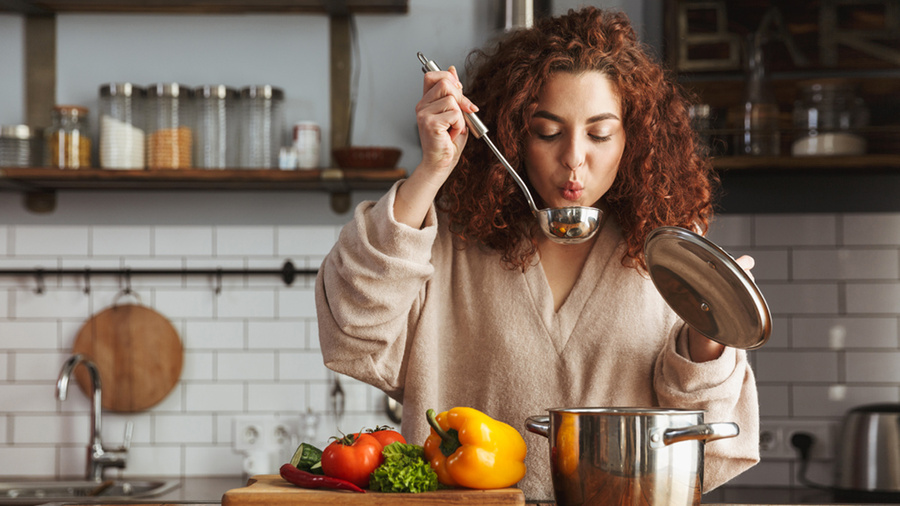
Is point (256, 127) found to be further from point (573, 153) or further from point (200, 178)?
point (573, 153)

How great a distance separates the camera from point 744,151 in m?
2.33

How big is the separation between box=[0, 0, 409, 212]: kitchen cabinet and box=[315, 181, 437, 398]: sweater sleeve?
1.33 metres

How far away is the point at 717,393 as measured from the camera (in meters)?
1.09

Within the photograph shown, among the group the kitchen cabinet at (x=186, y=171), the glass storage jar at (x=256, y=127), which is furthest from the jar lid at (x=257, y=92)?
the kitchen cabinet at (x=186, y=171)

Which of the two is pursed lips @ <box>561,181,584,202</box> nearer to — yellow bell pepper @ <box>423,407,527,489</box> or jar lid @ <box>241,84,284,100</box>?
yellow bell pepper @ <box>423,407,527,489</box>

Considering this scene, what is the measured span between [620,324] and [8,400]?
7.16ft

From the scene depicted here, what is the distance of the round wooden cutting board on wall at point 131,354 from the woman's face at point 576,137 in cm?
178

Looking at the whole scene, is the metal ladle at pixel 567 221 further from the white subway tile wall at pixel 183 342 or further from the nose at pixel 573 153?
the white subway tile wall at pixel 183 342

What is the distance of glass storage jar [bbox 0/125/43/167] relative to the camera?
248 centimetres

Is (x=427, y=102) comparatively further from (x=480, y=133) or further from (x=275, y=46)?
(x=275, y=46)

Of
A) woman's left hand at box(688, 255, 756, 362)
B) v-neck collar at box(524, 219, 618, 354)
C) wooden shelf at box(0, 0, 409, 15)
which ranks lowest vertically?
woman's left hand at box(688, 255, 756, 362)

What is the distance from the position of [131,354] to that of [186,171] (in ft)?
2.09

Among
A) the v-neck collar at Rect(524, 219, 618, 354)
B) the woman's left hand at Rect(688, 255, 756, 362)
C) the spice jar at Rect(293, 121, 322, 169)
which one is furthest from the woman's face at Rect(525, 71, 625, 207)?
the spice jar at Rect(293, 121, 322, 169)

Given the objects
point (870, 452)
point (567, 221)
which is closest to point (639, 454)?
point (567, 221)
